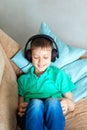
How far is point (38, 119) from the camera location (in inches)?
56.7

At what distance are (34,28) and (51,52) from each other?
733 millimetres

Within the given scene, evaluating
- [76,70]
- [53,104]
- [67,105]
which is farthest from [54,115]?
[76,70]

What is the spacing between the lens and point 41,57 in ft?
5.55

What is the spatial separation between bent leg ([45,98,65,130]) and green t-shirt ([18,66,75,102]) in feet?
0.65

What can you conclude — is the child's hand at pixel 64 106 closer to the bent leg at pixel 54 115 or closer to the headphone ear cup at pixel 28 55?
the bent leg at pixel 54 115

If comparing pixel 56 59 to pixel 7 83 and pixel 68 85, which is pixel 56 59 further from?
pixel 7 83

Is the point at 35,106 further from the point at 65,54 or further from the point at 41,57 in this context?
the point at 65,54

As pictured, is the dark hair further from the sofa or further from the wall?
the wall

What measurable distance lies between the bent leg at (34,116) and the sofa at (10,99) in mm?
99

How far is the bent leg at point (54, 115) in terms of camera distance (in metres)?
1.43

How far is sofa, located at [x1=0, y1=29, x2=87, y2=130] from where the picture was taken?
1482mm

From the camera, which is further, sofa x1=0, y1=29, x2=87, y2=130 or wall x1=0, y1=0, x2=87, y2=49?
wall x1=0, y1=0, x2=87, y2=49

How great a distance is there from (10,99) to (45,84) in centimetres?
25

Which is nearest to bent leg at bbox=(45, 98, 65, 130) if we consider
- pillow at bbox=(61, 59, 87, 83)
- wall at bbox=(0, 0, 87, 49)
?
pillow at bbox=(61, 59, 87, 83)
